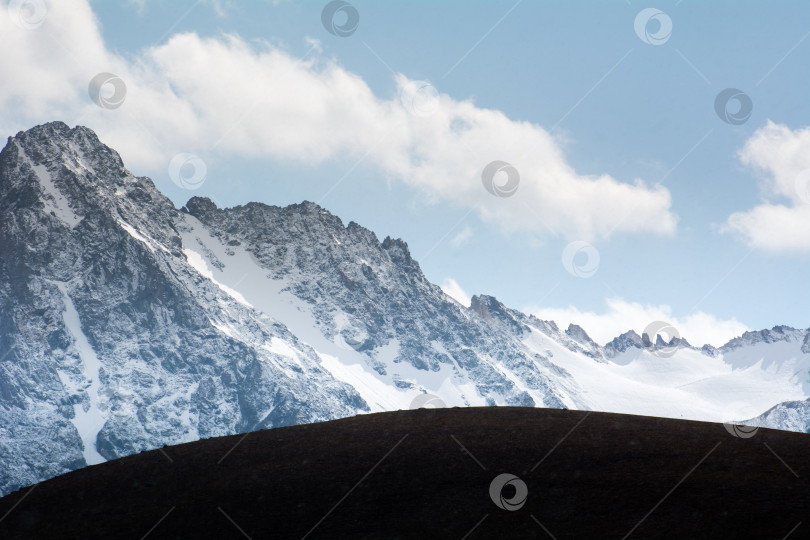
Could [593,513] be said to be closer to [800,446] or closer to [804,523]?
[804,523]

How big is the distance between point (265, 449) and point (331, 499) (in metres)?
6.28

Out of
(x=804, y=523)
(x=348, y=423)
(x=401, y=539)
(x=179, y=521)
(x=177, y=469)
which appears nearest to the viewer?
(x=804, y=523)

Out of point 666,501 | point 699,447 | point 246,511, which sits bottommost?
point 246,511

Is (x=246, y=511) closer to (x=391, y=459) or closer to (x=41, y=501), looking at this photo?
(x=391, y=459)

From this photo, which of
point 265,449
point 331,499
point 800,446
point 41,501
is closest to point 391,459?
point 331,499

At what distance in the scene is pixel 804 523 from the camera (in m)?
20.4

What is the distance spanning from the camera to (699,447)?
89.8 feet

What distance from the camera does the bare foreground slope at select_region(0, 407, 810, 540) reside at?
72.2 feet

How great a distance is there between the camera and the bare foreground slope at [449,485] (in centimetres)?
2202

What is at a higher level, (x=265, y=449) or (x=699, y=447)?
(x=699, y=447)

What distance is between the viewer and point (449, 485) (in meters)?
25.2

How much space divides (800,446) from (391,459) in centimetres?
1414

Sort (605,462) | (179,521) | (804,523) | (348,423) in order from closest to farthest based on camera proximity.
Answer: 1. (804,523)
2. (179,521)
3. (605,462)
4. (348,423)

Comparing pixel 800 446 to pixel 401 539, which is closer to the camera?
pixel 401 539
